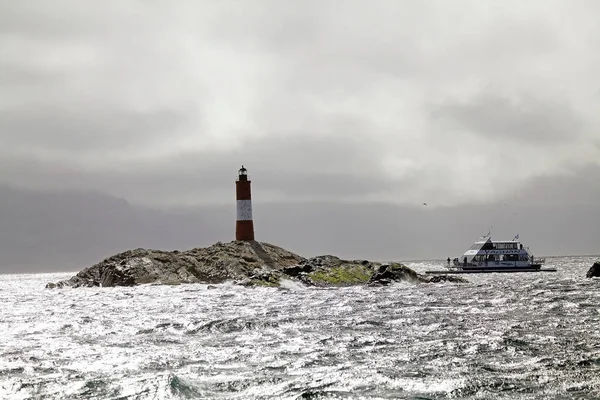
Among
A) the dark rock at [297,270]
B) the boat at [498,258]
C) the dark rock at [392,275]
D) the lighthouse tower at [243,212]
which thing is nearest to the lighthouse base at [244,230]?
the lighthouse tower at [243,212]

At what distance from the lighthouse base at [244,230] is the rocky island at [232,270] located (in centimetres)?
119

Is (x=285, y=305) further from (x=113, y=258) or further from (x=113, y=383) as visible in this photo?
(x=113, y=258)

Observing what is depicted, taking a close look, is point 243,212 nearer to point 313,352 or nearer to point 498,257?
point 498,257

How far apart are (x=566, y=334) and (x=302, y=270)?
46.4m

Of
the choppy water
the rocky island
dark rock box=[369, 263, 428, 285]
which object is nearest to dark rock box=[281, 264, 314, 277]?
the rocky island

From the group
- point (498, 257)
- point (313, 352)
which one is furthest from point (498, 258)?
point (313, 352)

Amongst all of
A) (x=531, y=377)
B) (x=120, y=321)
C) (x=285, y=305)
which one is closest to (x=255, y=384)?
(x=531, y=377)

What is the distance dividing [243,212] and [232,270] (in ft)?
41.2

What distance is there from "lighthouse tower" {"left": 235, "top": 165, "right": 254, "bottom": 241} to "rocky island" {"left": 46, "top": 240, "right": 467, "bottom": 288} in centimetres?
155

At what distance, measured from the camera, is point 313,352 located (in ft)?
72.0

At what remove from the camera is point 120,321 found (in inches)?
1357

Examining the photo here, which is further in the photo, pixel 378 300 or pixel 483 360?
pixel 378 300

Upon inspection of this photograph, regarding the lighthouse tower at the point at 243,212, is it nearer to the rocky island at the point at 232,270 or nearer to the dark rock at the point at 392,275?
the rocky island at the point at 232,270

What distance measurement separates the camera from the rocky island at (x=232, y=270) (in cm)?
6781
